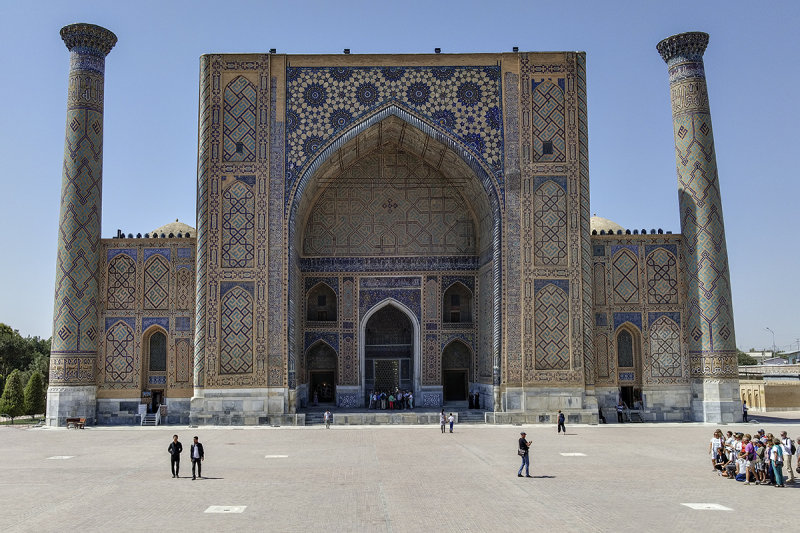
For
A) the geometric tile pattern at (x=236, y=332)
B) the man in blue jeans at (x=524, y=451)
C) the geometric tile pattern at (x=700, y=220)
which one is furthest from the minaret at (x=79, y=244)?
the geometric tile pattern at (x=700, y=220)

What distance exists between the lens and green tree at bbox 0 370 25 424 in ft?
63.9

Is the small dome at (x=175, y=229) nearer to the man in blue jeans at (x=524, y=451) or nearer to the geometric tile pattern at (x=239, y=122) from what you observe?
the geometric tile pattern at (x=239, y=122)

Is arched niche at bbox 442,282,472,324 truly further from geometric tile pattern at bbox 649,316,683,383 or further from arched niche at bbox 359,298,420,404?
geometric tile pattern at bbox 649,316,683,383

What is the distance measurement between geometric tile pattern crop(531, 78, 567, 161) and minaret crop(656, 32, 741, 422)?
294cm

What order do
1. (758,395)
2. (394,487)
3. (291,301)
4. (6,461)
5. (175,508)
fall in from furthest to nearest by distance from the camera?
(758,395)
(291,301)
(6,461)
(394,487)
(175,508)

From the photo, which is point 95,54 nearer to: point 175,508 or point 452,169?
point 452,169

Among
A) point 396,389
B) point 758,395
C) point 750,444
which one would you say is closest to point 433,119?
point 396,389

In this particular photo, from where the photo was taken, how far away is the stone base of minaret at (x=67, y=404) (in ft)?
55.2

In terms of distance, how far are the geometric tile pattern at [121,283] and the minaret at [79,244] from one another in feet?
1.18

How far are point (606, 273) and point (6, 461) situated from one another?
1340 cm

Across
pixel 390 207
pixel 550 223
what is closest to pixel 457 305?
pixel 390 207

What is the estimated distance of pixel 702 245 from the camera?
17562mm

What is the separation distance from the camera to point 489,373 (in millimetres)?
18625

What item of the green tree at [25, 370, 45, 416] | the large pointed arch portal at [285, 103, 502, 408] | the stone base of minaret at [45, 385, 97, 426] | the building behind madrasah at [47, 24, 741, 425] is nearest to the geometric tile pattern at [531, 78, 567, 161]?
the building behind madrasah at [47, 24, 741, 425]
